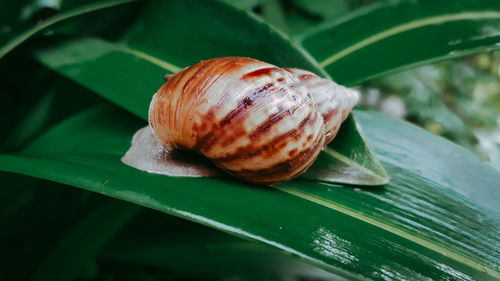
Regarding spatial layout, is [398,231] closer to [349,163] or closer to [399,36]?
[349,163]

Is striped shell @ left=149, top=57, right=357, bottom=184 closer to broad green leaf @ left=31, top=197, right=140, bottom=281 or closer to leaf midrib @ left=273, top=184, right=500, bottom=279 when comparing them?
leaf midrib @ left=273, top=184, right=500, bottom=279

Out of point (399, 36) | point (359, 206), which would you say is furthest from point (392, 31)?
point (359, 206)

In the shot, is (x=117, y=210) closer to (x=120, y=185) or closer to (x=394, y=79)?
(x=120, y=185)

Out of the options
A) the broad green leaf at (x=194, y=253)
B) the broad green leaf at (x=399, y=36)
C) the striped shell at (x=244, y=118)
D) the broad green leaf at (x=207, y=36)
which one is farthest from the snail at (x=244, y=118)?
the broad green leaf at (x=194, y=253)

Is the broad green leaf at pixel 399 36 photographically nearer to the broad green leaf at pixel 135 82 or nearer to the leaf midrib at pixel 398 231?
the broad green leaf at pixel 135 82

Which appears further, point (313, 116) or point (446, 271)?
point (313, 116)

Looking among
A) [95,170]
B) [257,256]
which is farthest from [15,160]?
[257,256]
